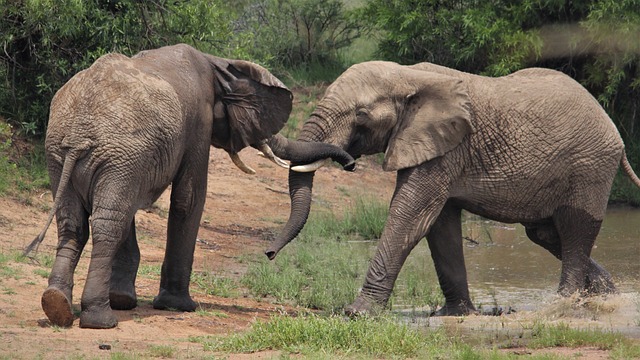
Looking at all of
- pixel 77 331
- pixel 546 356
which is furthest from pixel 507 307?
pixel 77 331

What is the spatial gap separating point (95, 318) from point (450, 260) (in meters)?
3.23

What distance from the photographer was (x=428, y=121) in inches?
371

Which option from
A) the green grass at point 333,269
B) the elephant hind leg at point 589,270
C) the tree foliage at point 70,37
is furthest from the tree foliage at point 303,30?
the elephant hind leg at point 589,270

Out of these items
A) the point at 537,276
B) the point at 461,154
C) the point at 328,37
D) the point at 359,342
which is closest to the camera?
the point at 359,342

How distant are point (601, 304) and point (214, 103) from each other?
3440 millimetres

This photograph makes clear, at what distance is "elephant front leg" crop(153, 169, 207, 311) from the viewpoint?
895cm

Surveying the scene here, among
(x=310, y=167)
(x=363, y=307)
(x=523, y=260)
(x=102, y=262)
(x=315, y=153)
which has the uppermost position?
(x=315, y=153)

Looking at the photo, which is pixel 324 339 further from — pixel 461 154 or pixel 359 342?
pixel 461 154

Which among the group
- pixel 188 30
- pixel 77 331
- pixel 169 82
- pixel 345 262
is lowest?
pixel 77 331

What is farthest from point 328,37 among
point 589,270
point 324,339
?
point 324,339

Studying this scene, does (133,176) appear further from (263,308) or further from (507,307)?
(507,307)

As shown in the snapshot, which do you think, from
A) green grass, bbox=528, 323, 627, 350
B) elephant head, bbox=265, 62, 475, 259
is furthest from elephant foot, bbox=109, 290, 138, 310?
green grass, bbox=528, 323, 627, 350

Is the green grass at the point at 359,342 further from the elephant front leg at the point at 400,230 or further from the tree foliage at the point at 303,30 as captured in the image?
the tree foliage at the point at 303,30

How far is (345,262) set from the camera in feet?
38.3
